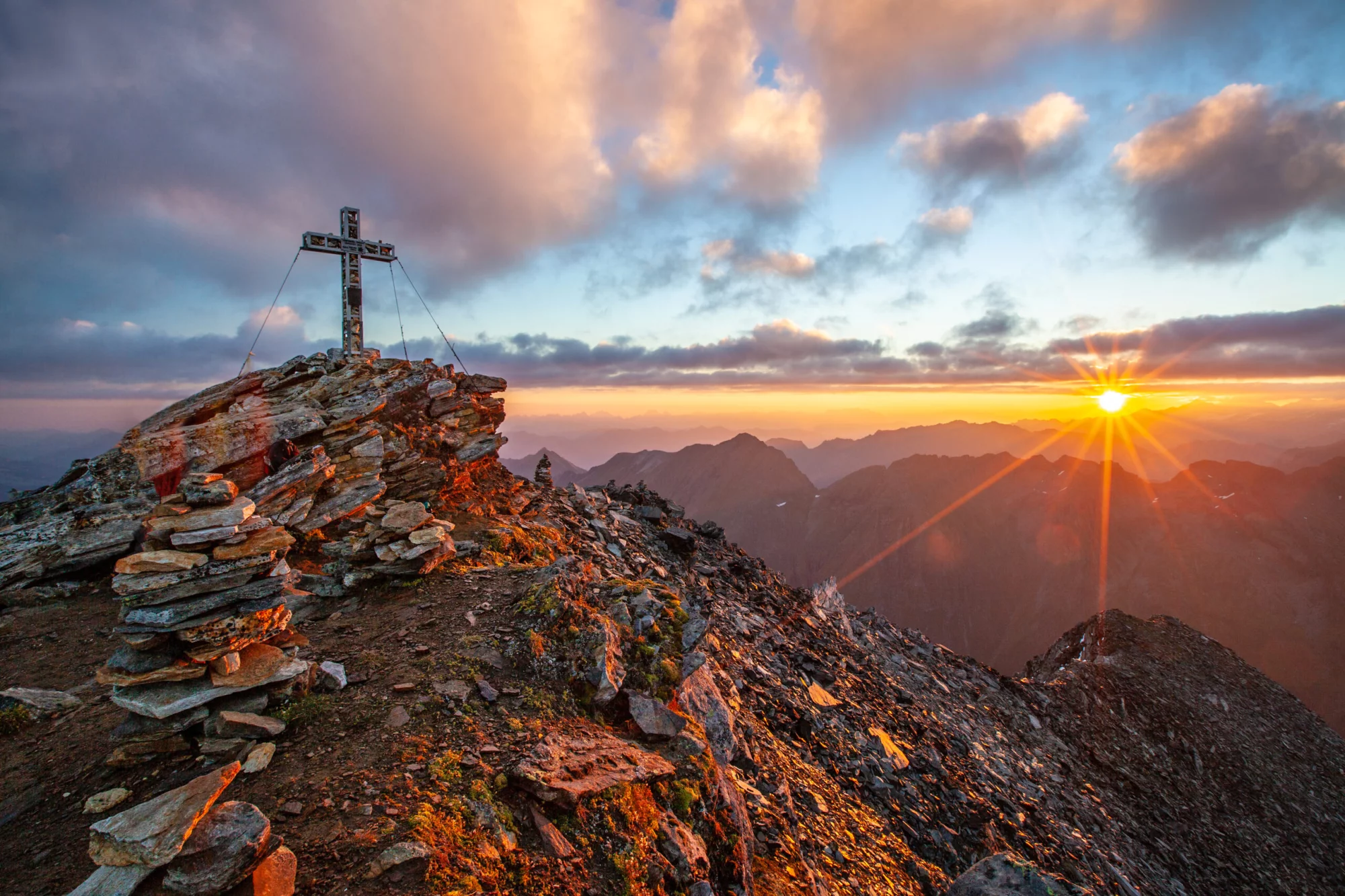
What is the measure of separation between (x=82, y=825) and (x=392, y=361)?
17.2m

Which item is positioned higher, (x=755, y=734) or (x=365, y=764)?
(x=365, y=764)

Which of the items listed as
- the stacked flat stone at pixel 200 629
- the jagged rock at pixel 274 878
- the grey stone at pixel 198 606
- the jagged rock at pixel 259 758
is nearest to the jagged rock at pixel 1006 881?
the jagged rock at pixel 274 878

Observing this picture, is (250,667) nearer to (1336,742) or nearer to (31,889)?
(31,889)

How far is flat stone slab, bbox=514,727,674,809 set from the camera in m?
7.62

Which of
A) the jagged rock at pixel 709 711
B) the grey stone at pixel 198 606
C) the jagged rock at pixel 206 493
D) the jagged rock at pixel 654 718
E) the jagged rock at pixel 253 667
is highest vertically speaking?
the jagged rock at pixel 206 493

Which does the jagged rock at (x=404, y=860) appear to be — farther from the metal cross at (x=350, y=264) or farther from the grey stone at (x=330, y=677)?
the metal cross at (x=350, y=264)

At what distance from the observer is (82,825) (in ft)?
23.8

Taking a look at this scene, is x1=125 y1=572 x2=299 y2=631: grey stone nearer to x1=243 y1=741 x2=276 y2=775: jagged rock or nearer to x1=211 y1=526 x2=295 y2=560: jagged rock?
x1=211 y1=526 x2=295 y2=560: jagged rock

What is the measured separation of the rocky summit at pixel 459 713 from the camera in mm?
6965

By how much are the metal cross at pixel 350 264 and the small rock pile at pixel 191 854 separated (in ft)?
65.5

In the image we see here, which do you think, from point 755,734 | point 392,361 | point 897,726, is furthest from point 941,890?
point 392,361

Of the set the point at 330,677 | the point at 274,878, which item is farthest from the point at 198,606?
the point at 274,878

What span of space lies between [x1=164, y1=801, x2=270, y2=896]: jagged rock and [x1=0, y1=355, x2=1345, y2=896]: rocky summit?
33mm

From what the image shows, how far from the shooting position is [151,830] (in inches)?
223
